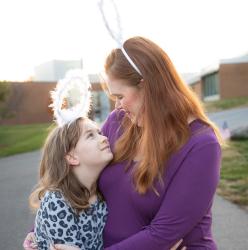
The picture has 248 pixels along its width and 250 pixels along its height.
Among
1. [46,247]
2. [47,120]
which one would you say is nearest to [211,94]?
[47,120]

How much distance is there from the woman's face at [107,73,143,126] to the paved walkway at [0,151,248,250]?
326cm

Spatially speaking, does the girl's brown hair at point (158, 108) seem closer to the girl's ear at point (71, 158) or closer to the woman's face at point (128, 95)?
the woman's face at point (128, 95)

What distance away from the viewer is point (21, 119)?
45.7m

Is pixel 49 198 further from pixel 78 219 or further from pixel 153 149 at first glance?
pixel 153 149

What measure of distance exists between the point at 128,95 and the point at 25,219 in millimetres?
4976

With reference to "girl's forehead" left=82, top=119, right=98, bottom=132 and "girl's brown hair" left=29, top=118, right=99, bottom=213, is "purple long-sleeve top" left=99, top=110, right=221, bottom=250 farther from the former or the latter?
"girl's forehead" left=82, top=119, right=98, bottom=132

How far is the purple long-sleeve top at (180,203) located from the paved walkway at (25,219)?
3.11 m

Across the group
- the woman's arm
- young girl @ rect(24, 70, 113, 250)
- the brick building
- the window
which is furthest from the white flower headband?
the window

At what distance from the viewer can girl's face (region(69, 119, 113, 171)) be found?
94.7 inches

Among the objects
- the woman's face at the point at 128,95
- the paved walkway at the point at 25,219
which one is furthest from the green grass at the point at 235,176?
the woman's face at the point at 128,95

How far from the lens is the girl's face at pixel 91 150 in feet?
7.89

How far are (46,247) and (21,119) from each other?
44.2m

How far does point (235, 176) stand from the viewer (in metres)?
8.51

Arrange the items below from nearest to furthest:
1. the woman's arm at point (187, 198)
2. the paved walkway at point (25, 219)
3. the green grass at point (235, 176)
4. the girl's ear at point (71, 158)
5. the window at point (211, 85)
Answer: the woman's arm at point (187, 198) → the girl's ear at point (71, 158) → the paved walkway at point (25, 219) → the green grass at point (235, 176) → the window at point (211, 85)
